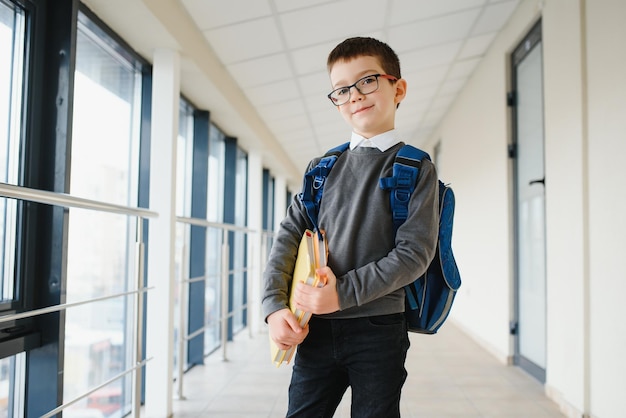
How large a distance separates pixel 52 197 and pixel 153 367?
1325 mm

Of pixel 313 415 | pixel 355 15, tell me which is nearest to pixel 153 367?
pixel 313 415

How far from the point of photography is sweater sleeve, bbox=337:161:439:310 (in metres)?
0.88

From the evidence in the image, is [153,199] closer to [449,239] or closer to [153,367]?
[153,367]

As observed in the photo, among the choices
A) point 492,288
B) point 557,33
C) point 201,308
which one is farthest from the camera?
point 492,288

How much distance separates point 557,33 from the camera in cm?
263

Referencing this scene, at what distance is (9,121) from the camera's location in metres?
1.71

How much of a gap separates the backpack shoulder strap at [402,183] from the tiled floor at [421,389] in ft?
5.89

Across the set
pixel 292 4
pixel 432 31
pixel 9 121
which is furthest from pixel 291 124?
pixel 9 121

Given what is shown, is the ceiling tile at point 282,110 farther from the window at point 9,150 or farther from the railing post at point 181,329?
the window at point 9,150

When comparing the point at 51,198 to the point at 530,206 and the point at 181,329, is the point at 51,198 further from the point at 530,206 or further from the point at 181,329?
the point at 530,206

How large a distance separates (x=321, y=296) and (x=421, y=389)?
231 centimetres

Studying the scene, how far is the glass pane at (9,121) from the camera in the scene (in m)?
1.66

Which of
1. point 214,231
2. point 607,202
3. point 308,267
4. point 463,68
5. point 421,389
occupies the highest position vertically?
point 463,68

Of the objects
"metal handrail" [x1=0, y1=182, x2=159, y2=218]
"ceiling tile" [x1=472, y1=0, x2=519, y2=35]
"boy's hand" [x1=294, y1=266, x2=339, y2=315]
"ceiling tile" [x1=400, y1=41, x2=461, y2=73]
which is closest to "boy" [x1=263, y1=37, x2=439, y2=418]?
"boy's hand" [x1=294, y1=266, x2=339, y2=315]
